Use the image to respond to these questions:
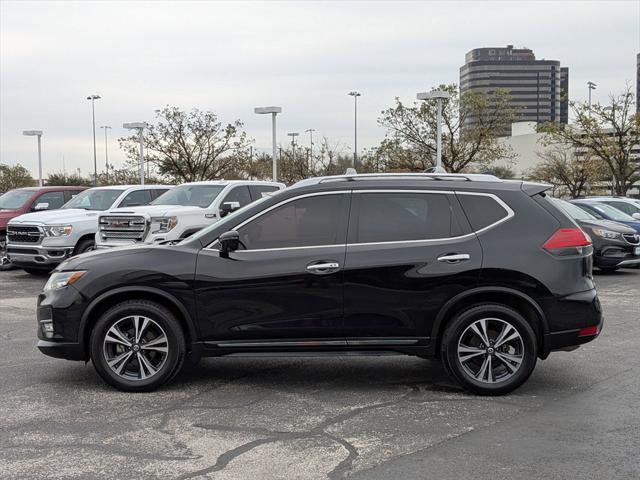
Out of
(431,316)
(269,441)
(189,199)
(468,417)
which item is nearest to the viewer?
(269,441)

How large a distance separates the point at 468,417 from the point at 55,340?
11.2 ft

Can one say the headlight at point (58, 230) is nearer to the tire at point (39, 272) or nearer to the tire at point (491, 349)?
the tire at point (39, 272)

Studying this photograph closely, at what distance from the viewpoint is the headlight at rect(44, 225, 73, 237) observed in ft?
45.5

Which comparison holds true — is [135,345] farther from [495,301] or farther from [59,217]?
[59,217]

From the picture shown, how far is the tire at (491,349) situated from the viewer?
5867 millimetres

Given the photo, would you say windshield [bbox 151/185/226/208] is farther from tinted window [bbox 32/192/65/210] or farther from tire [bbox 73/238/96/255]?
tinted window [bbox 32/192/65/210]

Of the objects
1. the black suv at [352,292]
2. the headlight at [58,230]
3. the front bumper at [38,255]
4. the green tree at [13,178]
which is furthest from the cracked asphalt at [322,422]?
the green tree at [13,178]

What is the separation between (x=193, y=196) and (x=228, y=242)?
8.50 meters

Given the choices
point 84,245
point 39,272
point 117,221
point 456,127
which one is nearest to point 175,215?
point 117,221

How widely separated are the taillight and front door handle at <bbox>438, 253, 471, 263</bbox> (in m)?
0.65

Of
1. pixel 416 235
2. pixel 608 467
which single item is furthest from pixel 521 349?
pixel 608 467

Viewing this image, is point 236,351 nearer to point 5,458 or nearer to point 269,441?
point 269,441

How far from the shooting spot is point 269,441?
4.81m

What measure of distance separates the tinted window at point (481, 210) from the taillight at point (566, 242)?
1.43ft
